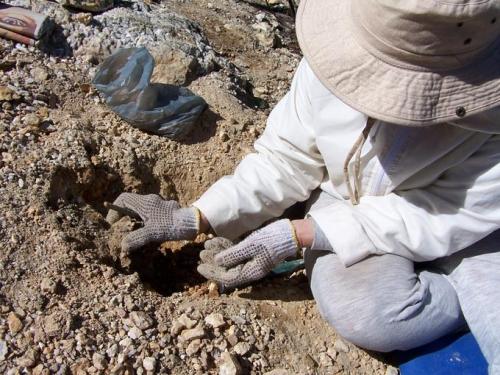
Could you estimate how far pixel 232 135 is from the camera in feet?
8.59

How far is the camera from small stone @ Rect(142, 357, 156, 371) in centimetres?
168

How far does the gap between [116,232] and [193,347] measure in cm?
53

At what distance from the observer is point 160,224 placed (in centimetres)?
192

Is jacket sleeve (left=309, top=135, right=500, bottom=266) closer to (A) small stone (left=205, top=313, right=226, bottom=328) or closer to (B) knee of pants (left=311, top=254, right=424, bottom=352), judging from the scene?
(B) knee of pants (left=311, top=254, right=424, bottom=352)

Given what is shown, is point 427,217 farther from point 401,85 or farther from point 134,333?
point 134,333

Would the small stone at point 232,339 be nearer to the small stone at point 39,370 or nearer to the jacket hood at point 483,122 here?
the small stone at point 39,370

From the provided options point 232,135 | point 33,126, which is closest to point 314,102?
point 232,135

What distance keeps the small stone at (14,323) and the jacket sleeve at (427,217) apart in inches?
33.6

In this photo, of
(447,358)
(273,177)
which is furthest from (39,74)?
(447,358)

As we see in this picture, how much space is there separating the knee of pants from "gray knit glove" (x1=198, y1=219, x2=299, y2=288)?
0.54ft

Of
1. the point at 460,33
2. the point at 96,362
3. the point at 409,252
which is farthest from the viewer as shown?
the point at 409,252

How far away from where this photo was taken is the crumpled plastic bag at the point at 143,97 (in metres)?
2.48

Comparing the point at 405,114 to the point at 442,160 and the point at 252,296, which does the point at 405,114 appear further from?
→ the point at 252,296

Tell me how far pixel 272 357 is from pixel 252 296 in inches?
9.1
